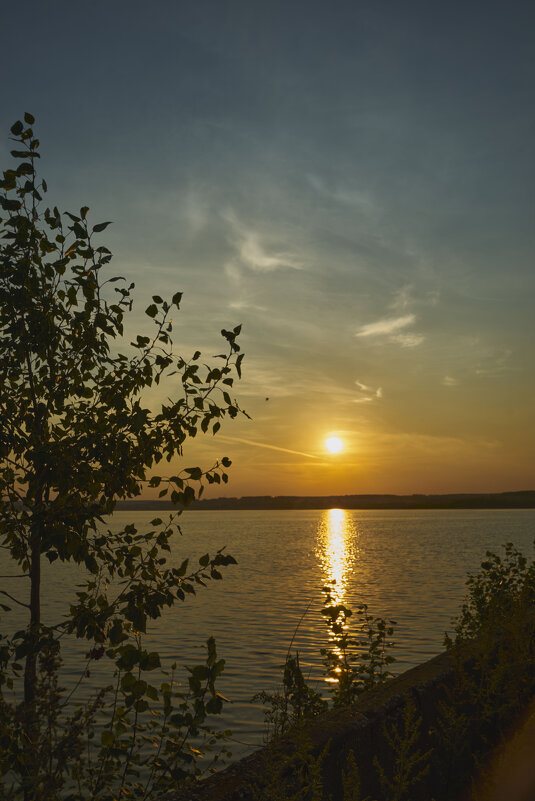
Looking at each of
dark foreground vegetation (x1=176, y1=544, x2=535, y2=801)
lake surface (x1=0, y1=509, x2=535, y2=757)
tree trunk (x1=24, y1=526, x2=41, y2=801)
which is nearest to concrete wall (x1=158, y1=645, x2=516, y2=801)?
dark foreground vegetation (x1=176, y1=544, x2=535, y2=801)

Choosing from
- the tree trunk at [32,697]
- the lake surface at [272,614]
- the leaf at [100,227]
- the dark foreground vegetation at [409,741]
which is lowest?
the lake surface at [272,614]

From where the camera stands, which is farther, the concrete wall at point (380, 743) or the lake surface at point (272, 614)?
the lake surface at point (272, 614)

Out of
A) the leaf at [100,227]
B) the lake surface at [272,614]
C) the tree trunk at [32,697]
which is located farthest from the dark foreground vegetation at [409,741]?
the leaf at [100,227]

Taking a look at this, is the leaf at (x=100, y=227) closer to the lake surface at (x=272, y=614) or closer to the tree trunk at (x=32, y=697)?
the tree trunk at (x=32, y=697)

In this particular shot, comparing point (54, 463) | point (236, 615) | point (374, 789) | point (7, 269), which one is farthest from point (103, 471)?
point (236, 615)

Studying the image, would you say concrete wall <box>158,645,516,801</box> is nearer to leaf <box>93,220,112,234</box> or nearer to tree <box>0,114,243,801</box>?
tree <box>0,114,243,801</box>

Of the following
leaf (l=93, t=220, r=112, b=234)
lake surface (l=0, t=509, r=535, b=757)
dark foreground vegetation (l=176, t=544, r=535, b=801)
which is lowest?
lake surface (l=0, t=509, r=535, b=757)

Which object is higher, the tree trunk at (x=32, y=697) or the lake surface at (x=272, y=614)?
the tree trunk at (x=32, y=697)

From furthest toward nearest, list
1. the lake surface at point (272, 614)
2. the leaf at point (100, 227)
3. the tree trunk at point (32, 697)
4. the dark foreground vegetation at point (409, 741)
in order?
the lake surface at point (272, 614) < the leaf at point (100, 227) < the tree trunk at point (32, 697) < the dark foreground vegetation at point (409, 741)

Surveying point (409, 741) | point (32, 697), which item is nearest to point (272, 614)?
point (32, 697)

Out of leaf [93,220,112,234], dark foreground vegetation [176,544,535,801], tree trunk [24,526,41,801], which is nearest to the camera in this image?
dark foreground vegetation [176,544,535,801]

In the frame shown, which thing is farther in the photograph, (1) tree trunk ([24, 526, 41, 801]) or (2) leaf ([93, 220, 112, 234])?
(2) leaf ([93, 220, 112, 234])

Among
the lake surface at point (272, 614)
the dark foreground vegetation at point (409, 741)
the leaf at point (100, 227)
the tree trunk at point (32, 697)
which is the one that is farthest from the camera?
the lake surface at point (272, 614)

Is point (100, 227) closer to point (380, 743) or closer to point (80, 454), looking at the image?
point (80, 454)
